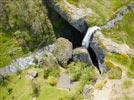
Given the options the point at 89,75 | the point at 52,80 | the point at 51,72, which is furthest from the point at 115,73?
the point at 51,72

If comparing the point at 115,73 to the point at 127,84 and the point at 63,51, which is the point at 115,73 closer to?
the point at 127,84

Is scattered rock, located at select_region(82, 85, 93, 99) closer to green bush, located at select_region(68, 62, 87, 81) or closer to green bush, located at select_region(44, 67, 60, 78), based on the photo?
green bush, located at select_region(68, 62, 87, 81)

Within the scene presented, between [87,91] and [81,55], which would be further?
[81,55]

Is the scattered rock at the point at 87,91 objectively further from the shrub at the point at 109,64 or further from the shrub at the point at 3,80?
the shrub at the point at 3,80

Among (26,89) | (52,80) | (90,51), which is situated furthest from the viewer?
(90,51)

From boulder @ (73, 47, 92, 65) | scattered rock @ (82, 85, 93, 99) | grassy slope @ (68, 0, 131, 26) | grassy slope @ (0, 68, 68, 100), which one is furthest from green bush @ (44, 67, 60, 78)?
scattered rock @ (82, 85, 93, 99)
